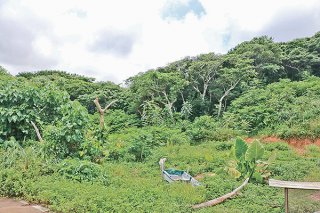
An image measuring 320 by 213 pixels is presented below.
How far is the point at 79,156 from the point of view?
8359mm

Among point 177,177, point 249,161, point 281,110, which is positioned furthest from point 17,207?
point 281,110

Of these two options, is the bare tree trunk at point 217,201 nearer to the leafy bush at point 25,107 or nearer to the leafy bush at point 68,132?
the leafy bush at point 68,132

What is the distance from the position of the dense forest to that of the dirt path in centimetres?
17

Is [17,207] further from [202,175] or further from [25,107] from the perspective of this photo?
[202,175]

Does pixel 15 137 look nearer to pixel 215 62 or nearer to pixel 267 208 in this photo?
pixel 267 208

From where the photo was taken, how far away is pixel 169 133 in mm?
19750

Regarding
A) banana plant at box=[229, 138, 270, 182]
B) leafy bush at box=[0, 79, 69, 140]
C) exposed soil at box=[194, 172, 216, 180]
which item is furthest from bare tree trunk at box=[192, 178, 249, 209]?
leafy bush at box=[0, 79, 69, 140]

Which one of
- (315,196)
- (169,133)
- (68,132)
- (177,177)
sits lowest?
(177,177)

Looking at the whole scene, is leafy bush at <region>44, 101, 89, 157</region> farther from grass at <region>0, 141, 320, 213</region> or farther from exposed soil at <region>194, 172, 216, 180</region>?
exposed soil at <region>194, 172, 216, 180</region>

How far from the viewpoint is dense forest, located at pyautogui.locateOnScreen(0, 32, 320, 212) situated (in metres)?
6.38

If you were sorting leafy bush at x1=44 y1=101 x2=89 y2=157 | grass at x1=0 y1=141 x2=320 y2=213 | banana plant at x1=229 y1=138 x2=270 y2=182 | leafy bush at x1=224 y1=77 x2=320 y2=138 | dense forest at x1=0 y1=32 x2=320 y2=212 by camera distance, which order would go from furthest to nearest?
leafy bush at x1=224 y1=77 x2=320 y2=138 → banana plant at x1=229 y1=138 x2=270 y2=182 → leafy bush at x1=44 y1=101 x2=89 y2=157 → dense forest at x1=0 y1=32 x2=320 y2=212 → grass at x1=0 y1=141 x2=320 y2=213

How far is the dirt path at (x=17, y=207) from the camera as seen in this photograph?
17.1 feet

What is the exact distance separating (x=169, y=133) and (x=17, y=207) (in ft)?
47.9

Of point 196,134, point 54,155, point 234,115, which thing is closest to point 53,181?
point 54,155
